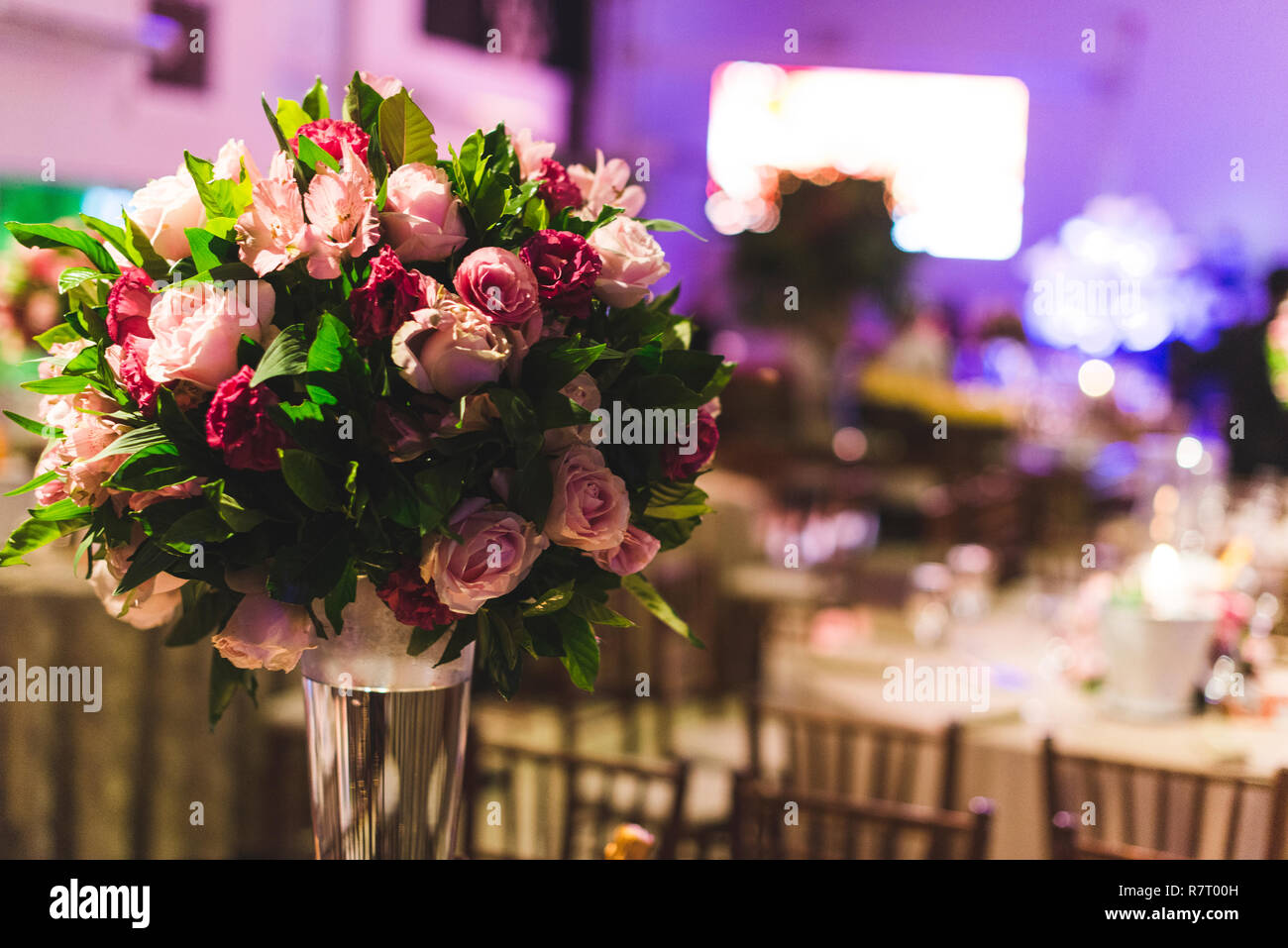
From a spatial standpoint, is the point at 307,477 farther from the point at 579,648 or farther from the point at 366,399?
the point at 579,648

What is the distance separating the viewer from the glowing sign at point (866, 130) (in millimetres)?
10125

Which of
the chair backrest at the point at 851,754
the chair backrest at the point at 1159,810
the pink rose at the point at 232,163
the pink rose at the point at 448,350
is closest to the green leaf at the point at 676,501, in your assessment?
the pink rose at the point at 448,350

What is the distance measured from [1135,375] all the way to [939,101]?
4014mm

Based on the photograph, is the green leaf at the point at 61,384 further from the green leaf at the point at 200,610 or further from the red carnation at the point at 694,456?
the red carnation at the point at 694,456

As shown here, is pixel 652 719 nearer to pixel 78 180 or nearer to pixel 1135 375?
pixel 78 180

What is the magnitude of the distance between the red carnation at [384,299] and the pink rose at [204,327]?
0.08 meters

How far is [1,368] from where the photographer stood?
513 centimetres

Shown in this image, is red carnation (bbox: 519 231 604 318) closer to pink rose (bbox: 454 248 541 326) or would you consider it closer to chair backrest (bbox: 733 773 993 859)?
pink rose (bbox: 454 248 541 326)

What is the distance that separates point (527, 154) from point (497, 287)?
23 centimetres

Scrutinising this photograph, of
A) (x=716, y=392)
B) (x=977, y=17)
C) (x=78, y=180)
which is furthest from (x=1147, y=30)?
(x=716, y=392)

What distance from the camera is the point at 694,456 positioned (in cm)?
99

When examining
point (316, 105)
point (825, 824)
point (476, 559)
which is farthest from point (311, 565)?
point (825, 824)
